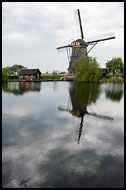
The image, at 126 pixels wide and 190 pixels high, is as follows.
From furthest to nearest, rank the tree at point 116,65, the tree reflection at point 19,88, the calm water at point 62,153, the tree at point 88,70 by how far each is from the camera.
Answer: the tree at point 116,65 < the tree at point 88,70 < the tree reflection at point 19,88 < the calm water at point 62,153

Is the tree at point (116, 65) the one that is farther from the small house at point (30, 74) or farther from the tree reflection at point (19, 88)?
the tree reflection at point (19, 88)

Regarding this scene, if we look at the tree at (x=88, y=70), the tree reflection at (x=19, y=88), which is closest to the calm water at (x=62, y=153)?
the tree reflection at (x=19, y=88)

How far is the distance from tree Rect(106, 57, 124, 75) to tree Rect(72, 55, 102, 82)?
30.2 m

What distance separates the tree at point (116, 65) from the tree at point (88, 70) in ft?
99.0

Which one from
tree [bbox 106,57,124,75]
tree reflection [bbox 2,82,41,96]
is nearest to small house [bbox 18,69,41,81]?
tree [bbox 106,57,124,75]

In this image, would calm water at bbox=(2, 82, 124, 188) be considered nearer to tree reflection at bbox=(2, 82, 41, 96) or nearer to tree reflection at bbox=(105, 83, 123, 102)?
tree reflection at bbox=(105, 83, 123, 102)

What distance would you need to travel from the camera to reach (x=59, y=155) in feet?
14.1

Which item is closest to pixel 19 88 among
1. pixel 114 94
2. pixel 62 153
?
pixel 114 94

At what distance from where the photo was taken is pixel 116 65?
7056cm

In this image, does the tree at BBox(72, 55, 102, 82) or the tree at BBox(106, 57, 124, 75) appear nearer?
the tree at BBox(72, 55, 102, 82)

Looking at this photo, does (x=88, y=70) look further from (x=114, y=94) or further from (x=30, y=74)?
(x=30, y=74)

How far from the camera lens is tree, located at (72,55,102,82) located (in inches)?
1722

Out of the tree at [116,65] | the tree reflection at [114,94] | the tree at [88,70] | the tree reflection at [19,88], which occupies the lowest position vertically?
the tree reflection at [114,94]

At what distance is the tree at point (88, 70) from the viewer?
43.8 metres
